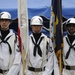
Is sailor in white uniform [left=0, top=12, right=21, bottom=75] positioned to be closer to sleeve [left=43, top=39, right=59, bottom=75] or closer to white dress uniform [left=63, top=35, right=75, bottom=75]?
sleeve [left=43, top=39, right=59, bottom=75]

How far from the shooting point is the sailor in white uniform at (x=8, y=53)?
5.34m

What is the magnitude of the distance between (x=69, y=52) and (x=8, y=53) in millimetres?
1126

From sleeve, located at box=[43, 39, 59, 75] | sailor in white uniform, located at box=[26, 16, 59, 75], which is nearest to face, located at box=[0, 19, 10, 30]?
sailor in white uniform, located at box=[26, 16, 59, 75]

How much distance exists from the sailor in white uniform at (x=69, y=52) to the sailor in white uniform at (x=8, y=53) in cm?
85

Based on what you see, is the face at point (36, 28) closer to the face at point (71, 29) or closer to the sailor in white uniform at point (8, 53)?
the sailor in white uniform at point (8, 53)

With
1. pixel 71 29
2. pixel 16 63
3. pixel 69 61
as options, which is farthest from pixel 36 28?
pixel 69 61

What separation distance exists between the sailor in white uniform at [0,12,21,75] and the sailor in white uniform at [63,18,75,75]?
0.85 meters

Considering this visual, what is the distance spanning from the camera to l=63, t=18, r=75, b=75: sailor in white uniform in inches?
210

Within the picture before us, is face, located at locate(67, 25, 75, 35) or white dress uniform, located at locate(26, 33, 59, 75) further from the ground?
face, located at locate(67, 25, 75, 35)

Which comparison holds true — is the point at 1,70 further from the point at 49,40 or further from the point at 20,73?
the point at 49,40

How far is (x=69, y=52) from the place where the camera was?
5.35 meters

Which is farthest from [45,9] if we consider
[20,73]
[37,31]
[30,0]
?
[20,73]

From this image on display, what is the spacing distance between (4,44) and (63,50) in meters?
1.11

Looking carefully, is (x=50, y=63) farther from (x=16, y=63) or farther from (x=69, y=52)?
(x=16, y=63)
